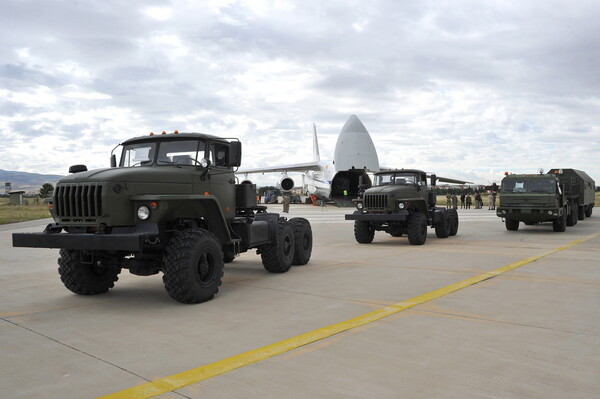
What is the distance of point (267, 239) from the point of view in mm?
8758

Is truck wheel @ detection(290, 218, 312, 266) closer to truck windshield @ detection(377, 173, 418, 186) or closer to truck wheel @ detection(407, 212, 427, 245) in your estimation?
truck wheel @ detection(407, 212, 427, 245)

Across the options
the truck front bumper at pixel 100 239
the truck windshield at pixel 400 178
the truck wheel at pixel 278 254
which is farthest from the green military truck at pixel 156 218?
the truck windshield at pixel 400 178

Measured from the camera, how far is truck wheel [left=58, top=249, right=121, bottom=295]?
22.4 ft

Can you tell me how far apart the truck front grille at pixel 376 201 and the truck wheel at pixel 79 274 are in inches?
344

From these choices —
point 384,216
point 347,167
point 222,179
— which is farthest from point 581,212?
point 222,179

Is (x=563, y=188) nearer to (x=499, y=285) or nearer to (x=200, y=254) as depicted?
(x=499, y=285)

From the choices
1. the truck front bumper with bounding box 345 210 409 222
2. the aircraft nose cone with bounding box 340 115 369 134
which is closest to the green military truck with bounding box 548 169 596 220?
the truck front bumper with bounding box 345 210 409 222

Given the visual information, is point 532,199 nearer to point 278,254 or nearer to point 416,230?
point 416,230

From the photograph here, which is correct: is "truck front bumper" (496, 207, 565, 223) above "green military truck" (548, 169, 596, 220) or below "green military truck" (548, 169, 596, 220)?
below

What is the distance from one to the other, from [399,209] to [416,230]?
0.79 m

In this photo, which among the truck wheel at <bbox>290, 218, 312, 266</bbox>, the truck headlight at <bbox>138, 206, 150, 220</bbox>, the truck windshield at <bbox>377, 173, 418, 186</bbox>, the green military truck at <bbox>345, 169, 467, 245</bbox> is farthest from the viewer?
the truck windshield at <bbox>377, 173, 418, 186</bbox>

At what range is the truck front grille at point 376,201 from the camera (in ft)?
46.8

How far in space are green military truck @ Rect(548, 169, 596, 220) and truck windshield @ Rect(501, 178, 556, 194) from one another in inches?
128

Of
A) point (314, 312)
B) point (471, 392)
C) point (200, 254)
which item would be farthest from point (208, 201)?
point (471, 392)
